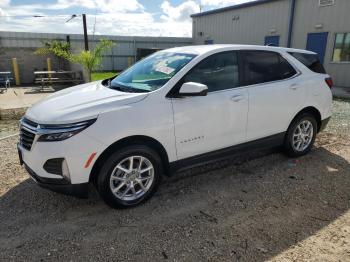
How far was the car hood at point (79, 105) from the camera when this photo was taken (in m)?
3.12

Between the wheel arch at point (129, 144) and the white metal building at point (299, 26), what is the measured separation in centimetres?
1271

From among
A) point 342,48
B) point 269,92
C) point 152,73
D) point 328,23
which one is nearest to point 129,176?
point 152,73

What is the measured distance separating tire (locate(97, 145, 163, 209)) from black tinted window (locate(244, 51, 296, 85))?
172cm

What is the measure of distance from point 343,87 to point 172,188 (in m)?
12.2

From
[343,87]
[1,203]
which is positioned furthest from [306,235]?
[343,87]

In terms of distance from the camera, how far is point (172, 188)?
406 centimetres

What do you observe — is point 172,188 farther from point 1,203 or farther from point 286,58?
point 286,58

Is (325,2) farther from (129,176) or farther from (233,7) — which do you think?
(129,176)

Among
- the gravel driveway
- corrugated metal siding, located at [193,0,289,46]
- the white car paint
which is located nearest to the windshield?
the white car paint

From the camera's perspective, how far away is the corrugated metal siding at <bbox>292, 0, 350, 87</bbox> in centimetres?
1336

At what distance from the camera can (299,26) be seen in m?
15.3

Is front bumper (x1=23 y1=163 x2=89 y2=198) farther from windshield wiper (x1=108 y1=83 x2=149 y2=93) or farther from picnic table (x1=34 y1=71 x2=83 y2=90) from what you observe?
picnic table (x1=34 y1=71 x2=83 y2=90)

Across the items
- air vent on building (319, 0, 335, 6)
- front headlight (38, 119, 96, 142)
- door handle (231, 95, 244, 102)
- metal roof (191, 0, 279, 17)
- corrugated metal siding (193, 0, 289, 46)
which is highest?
metal roof (191, 0, 279, 17)

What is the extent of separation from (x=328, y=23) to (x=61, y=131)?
14224 mm
